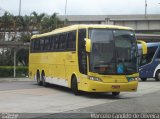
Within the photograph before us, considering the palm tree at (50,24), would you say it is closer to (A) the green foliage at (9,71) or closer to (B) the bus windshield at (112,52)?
(A) the green foliage at (9,71)

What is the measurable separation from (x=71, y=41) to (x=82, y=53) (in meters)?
1.68

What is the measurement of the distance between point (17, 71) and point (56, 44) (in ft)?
64.0

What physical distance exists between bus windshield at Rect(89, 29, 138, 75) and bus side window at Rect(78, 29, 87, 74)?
1.48 ft

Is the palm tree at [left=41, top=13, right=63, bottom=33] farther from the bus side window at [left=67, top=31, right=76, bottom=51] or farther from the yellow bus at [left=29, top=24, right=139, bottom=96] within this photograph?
the yellow bus at [left=29, top=24, right=139, bottom=96]

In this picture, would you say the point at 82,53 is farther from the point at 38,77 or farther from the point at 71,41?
the point at 38,77

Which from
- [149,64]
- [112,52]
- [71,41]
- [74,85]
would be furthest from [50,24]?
[112,52]

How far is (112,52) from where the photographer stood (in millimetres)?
20641

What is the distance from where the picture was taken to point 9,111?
1538 cm

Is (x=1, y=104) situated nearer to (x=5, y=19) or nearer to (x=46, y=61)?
(x=46, y=61)

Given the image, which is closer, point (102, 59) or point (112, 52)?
point (102, 59)

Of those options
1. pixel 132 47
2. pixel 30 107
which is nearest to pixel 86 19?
pixel 132 47

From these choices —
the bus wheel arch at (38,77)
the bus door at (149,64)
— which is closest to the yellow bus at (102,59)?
the bus wheel arch at (38,77)

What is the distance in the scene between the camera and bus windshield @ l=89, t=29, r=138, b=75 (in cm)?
2047

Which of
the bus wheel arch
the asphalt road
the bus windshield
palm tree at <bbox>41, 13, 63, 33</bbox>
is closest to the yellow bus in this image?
the bus windshield
